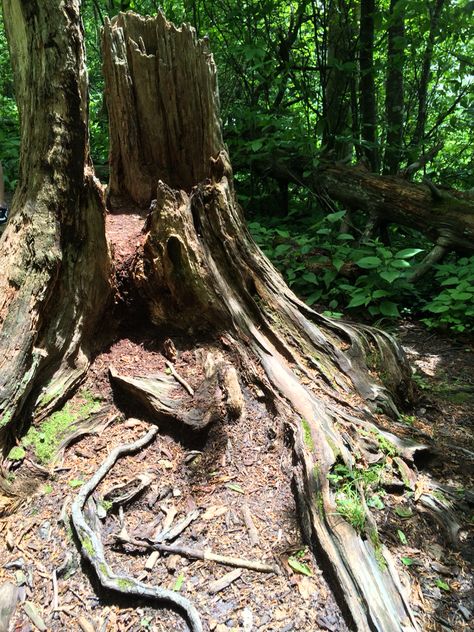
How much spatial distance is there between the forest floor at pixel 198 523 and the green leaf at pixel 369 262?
2.63m

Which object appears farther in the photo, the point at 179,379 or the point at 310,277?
the point at 310,277

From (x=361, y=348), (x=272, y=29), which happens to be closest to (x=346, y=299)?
(x=361, y=348)

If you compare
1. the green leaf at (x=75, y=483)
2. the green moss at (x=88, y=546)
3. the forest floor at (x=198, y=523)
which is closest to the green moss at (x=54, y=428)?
the forest floor at (x=198, y=523)

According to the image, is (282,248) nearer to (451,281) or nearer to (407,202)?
(407,202)

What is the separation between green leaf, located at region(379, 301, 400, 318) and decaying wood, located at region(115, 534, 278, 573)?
12.6 feet

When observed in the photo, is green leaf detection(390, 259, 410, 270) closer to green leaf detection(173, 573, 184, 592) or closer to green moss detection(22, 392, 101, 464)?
green moss detection(22, 392, 101, 464)

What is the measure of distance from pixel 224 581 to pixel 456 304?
173 inches

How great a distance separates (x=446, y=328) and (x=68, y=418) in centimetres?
420

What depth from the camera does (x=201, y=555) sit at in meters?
2.28

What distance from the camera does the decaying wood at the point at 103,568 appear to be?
2027mm

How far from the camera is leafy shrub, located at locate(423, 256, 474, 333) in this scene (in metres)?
5.34

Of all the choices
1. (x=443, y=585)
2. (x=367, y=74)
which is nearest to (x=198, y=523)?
(x=443, y=585)

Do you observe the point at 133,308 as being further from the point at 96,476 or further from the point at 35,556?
the point at 35,556

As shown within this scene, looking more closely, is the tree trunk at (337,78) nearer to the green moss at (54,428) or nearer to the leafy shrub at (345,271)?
the leafy shrub at (345,271)
